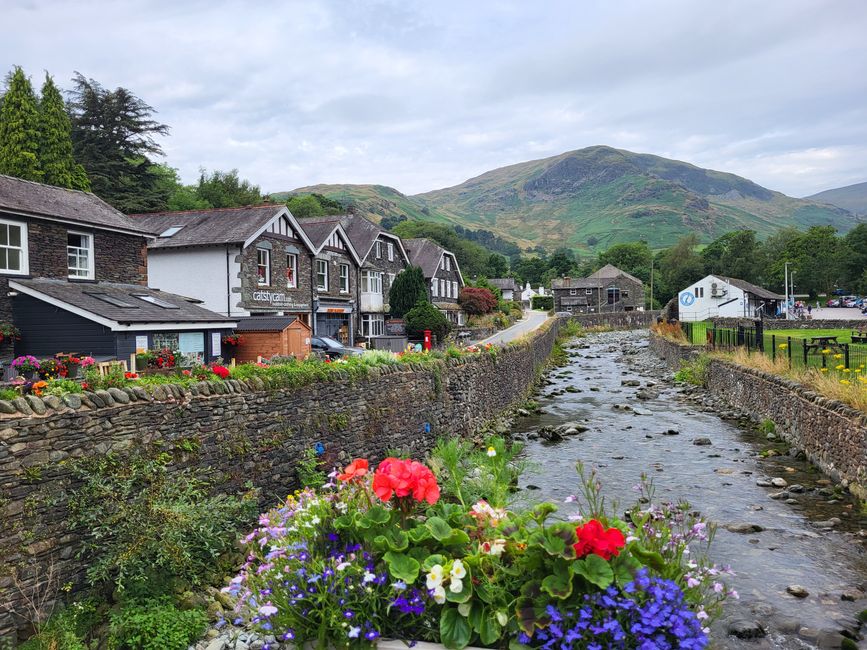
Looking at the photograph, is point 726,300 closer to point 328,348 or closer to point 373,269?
point 373,269

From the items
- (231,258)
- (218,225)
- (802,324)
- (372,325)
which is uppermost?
(218,225)

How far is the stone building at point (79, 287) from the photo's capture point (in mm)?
18078

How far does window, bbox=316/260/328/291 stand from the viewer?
3603 centimetres

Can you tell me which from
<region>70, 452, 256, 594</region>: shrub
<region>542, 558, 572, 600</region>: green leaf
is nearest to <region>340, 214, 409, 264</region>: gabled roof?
<region>70, 452, 256, 594</region>: shrub

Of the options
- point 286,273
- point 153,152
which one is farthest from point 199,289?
point 153,152

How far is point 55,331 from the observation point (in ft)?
59.4

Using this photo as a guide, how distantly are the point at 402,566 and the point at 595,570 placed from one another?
1283 millimetres

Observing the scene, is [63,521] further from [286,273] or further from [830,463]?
[286,273]

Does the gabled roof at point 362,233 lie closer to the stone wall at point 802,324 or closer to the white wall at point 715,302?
the stone wall at point 802,324

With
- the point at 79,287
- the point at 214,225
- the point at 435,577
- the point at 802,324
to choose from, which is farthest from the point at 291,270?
the point at 802,324

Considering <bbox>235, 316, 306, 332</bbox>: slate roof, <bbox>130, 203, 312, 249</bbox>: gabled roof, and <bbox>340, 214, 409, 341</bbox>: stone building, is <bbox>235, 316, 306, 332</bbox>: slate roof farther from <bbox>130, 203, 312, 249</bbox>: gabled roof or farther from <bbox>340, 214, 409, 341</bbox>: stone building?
<bbox>340, 214, 409, 341</bbox>: stone building

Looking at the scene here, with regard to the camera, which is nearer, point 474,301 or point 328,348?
point 328,348

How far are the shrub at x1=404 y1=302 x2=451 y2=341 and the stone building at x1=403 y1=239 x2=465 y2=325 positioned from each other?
1429 cm

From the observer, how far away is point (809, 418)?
14.2 m
